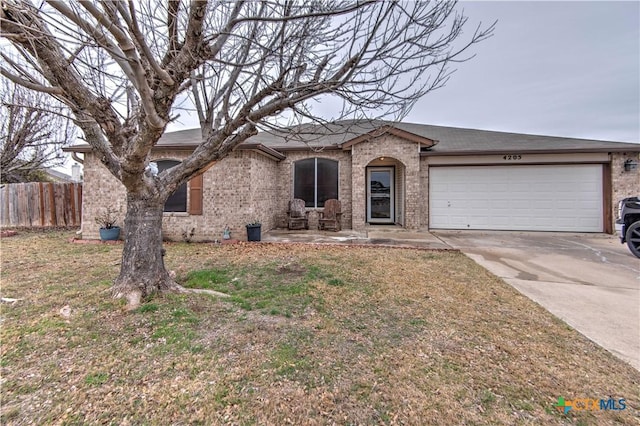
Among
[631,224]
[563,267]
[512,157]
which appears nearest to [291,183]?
[512,157]

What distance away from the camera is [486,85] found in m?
11.4

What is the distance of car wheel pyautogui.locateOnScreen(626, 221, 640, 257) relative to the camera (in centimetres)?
632

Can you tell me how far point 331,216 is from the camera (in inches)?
404

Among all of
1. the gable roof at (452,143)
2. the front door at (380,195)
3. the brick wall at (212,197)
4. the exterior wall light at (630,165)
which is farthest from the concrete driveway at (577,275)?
the brick wall at (212,197)

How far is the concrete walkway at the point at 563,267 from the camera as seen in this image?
3.21 metres

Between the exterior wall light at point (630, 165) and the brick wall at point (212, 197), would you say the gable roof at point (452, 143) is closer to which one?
the exterior wall light at point (630, 165)

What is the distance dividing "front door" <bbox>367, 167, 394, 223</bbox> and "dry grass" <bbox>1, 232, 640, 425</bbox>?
24.5 ft

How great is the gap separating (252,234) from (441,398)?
6706 millimetres

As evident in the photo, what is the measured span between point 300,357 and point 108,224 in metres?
8.52

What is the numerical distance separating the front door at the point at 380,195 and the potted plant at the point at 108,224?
29.3 feet

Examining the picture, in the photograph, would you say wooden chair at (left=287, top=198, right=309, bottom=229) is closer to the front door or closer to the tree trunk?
the front door
